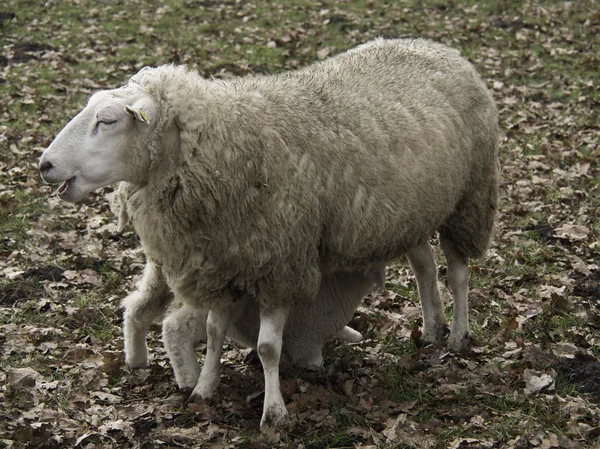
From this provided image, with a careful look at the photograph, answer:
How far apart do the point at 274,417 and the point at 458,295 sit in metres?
1.73

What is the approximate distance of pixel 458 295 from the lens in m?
5.92

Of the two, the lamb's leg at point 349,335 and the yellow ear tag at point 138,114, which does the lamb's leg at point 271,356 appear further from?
the yellow ear tag at point 138,114

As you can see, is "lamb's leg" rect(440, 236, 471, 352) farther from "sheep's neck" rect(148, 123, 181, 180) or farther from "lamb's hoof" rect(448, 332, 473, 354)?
"sheep's neck" rect(148, 123, 181, 180)

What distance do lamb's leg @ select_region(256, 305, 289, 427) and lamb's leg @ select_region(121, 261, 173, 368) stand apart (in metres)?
0.82

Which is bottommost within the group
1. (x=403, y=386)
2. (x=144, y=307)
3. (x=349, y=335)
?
(x=349, y=335)

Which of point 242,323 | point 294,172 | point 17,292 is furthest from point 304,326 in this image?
point 17,292

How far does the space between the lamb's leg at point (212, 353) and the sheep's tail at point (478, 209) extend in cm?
170

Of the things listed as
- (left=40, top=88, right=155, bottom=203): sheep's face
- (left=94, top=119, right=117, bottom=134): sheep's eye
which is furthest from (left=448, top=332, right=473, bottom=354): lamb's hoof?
(left=94, top=119, right=117, bottom=134): sheep's eye

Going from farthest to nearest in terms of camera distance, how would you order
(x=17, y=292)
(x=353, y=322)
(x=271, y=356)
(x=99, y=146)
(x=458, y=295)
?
(x=17, y=292)
(x=353, y=322)
(x=458, y=295)
(x=271, y=356)
(x=99, y=146)

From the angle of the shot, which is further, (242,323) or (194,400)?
(242,323)

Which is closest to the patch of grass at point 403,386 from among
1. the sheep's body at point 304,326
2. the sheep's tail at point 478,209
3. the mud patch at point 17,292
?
the sheep's body at point 304,326

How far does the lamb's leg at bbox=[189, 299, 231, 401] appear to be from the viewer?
16.5 feet

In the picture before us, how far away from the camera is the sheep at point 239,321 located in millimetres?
5262

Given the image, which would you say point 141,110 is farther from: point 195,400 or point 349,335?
point 349,335
